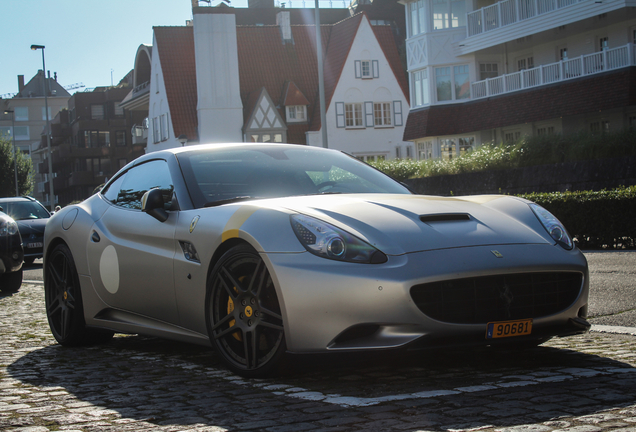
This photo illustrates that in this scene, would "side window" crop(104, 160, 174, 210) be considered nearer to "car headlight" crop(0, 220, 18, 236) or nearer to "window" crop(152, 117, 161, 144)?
"car headlight" crop(0, 220, 18, 236)

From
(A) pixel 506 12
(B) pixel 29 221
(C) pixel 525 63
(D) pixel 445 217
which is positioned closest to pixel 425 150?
(C) pixel 525 63

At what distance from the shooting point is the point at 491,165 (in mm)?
25266

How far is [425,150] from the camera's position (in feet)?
133

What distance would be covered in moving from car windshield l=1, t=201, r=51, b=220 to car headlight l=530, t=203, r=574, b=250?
59.1ft

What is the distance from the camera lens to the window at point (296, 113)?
5447cm

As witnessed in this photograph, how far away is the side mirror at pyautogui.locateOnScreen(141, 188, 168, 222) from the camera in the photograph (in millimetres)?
5297

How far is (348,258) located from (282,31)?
179 ft

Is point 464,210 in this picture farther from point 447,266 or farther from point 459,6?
point 459,6

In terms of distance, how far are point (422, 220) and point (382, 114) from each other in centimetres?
5089

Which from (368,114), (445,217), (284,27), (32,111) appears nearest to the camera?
(445,217)

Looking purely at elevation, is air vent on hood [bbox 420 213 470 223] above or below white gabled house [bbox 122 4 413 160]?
below

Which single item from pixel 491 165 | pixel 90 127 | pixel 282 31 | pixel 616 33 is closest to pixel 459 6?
pixel 616 33

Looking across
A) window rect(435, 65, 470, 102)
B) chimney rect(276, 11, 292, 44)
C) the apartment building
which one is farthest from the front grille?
chimney rect(276, 11, 292, 44)

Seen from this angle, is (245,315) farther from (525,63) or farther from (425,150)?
(425,150)
